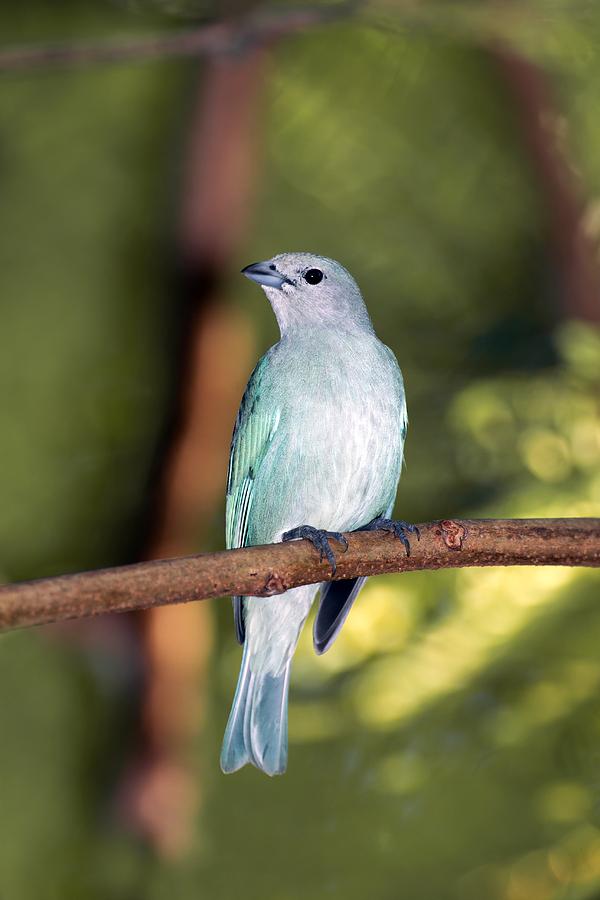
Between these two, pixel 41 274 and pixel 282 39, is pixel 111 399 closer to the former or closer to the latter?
pixel 41 274

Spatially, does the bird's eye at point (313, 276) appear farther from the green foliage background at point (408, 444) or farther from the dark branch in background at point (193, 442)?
the green foliage background at point (408, 444)

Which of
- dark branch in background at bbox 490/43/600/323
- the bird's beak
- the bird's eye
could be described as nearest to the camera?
the bird's beak

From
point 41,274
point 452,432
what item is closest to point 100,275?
point 41,274

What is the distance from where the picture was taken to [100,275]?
2.34 metres

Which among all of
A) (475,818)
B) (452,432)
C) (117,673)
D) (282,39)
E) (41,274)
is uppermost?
(282,39)

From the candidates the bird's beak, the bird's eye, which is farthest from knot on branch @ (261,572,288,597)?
the bird's eye

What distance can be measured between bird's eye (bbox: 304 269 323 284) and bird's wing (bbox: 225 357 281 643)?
0.21 metres

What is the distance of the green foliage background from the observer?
1.91 m

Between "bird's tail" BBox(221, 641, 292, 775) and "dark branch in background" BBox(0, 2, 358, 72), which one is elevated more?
"dark branch in background" BBox(0, 2, 358, 72)

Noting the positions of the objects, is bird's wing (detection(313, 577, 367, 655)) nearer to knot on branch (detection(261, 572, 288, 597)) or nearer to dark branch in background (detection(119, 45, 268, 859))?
dark branch in background (detection(119, 45, 268, 859))

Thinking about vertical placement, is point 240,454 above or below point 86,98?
below

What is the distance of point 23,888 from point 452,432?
4.21 feet

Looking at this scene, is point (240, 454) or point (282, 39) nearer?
point (240, 454)

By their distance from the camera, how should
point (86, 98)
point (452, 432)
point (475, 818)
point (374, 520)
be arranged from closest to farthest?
point (374, 520) < point (475, 818) < point (452, 432) < point (86, 98)
